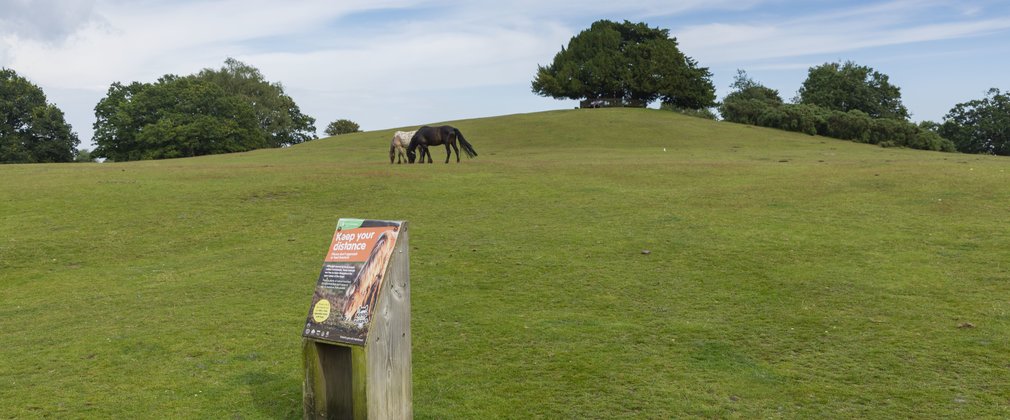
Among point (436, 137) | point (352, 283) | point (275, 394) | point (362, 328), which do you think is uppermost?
point (436, 137)

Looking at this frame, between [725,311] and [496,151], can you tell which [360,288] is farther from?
[496,151]

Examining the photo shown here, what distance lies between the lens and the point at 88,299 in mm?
10648

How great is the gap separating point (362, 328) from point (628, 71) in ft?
246

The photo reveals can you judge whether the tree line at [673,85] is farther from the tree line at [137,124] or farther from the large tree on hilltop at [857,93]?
the tree line at [137,124]

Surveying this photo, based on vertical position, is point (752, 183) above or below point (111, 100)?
below

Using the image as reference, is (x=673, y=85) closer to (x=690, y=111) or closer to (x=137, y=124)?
(x=690, y=111)

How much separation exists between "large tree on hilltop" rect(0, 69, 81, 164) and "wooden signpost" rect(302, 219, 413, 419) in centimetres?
6698

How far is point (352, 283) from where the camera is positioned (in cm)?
564

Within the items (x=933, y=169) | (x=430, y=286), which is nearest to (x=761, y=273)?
(x=430, y=286)

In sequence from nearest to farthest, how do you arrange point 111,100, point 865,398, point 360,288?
point 360,288
point 865,398
point 111,100

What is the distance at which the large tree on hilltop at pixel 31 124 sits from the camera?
61750 millimetres

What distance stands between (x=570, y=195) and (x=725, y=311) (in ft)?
34.0

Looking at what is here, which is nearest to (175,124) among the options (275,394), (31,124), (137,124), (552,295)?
(137,124)

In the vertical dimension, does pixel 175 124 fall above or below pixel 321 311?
above
